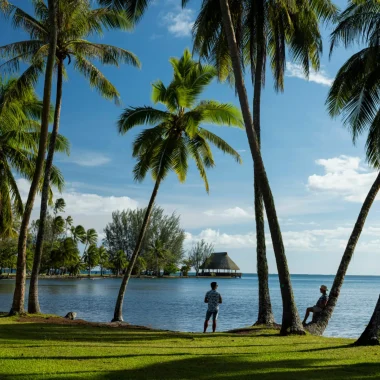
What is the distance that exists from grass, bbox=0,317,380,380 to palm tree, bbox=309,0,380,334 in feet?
12.6

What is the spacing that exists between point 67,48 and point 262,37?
24.6 feet

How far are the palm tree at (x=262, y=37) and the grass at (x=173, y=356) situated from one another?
384cm

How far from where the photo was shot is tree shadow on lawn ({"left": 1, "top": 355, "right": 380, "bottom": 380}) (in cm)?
737

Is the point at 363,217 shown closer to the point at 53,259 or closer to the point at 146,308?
the point at 146,308

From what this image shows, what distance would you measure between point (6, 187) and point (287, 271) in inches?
591

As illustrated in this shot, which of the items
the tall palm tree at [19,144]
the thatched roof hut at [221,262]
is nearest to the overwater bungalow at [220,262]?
the thatched roof hut at [221,262]

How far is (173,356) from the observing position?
9.44 metres

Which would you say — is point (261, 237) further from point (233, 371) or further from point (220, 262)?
point (220, 262)

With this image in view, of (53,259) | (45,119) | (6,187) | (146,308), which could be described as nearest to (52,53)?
(45,119)

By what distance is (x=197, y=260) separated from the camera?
420ft

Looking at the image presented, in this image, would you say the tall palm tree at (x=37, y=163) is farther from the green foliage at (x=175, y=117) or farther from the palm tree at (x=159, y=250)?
the palm tree at (x=159, y=250)

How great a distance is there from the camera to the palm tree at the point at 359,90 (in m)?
16.2

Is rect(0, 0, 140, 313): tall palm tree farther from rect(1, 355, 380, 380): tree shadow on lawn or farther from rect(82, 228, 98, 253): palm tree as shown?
rect(82, 228, 98, 253): palm tree

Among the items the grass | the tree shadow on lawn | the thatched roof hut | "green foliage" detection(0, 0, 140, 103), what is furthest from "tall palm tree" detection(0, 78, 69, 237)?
the thatched roof hut
